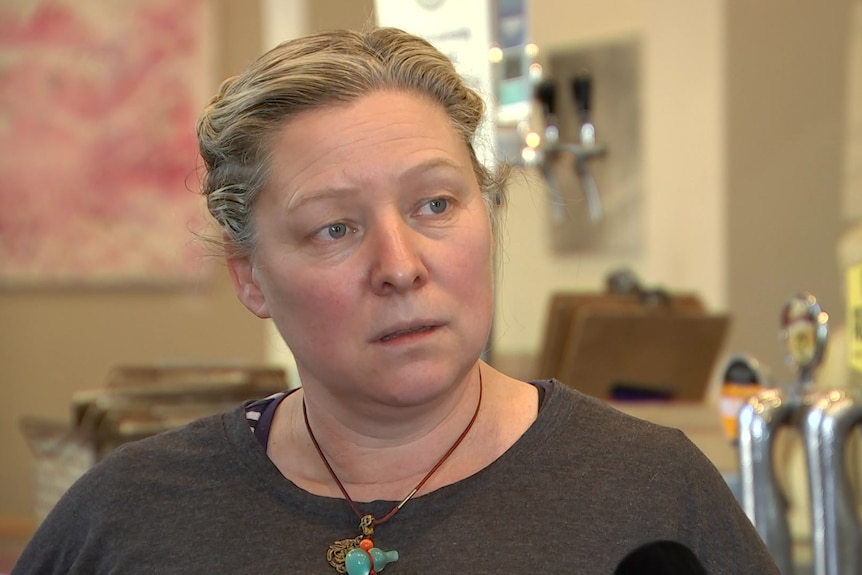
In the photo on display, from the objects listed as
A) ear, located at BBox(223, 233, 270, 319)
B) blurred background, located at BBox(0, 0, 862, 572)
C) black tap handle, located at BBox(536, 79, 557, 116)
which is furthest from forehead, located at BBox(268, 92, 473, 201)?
black tap handle, located at BBox(536, 79, 557, 116)

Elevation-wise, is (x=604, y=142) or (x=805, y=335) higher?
(x=805, y=335)

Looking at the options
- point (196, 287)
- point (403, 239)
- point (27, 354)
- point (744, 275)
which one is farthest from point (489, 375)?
point (27, 354)

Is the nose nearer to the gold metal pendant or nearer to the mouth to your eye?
the mouth

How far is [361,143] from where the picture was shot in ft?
3.41

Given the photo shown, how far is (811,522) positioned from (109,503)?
72 cm

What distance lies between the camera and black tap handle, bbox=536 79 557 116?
324 cm

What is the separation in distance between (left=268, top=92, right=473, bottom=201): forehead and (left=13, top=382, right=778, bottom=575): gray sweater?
0.27 meters

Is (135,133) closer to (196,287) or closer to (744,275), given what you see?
(196,287)

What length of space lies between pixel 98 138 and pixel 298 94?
3.30m

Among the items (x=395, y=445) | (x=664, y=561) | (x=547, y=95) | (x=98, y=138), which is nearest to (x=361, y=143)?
(x=395, y=445)

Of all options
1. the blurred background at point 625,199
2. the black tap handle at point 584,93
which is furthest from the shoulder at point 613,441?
the black tap handle at point 584,93

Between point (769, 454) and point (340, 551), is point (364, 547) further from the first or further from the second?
point (769, 454)

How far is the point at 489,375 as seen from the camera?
1176 mm

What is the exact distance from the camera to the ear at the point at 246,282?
117cm
